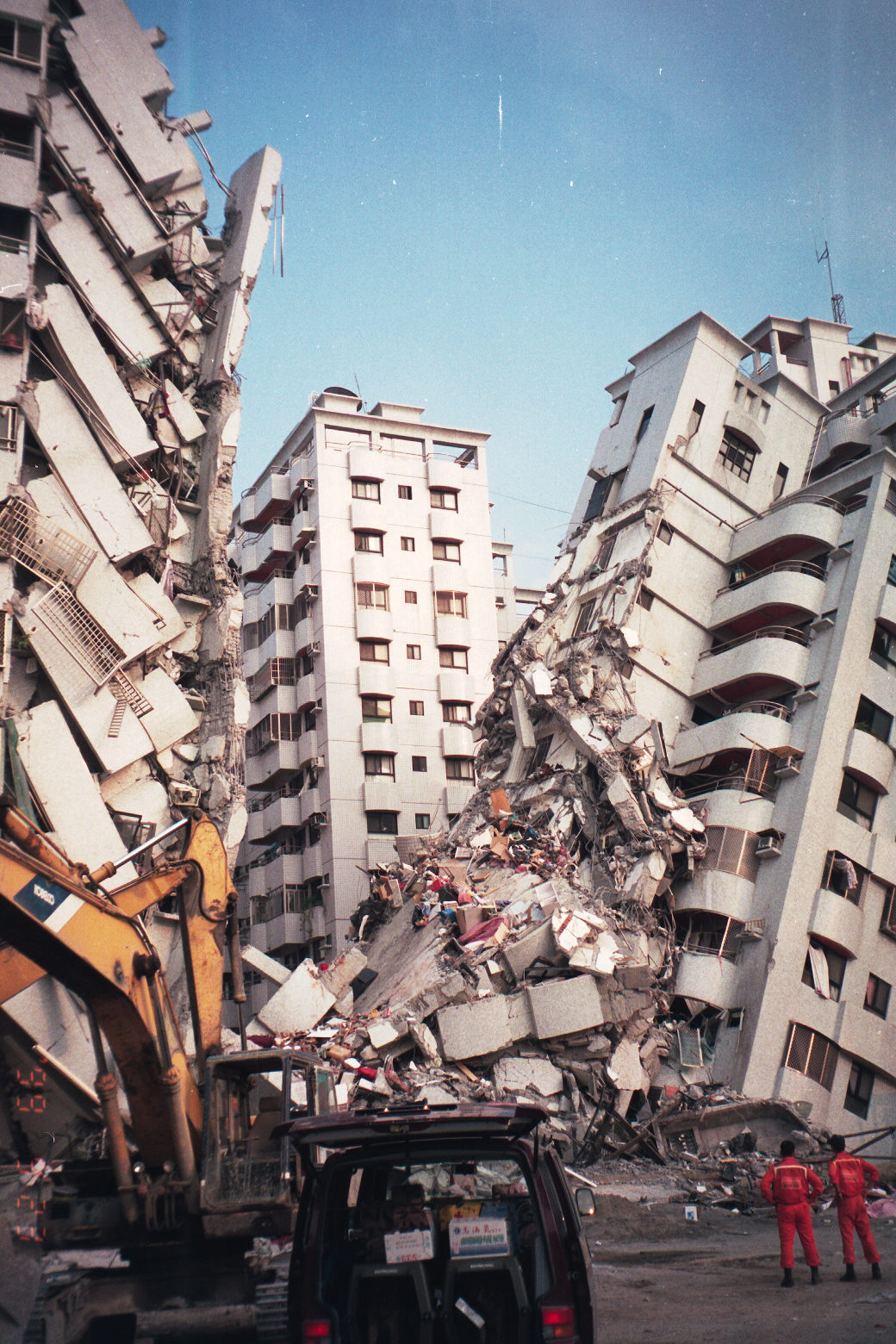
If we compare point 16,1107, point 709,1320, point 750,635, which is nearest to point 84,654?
point 16,1107

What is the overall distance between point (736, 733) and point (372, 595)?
62.3 feet

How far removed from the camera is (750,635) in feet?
86.2

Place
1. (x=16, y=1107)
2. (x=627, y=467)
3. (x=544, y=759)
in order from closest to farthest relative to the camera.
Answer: (x=16, y=1107) < (x=544, y=759) < (x=627, y=467)

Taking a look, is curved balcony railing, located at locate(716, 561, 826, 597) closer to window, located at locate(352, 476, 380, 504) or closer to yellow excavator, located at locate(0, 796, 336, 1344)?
window, located at locate(352, 476, 380, 504)

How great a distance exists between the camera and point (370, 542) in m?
41.0

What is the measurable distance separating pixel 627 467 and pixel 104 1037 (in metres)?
24.2

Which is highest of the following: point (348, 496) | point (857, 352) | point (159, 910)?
point (857, 352)

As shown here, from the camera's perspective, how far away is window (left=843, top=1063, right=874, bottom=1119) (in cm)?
2120

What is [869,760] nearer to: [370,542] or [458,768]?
[458,768]

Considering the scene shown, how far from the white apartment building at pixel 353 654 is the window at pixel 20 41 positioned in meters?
23.3

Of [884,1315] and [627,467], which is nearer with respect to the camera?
[884,1315]

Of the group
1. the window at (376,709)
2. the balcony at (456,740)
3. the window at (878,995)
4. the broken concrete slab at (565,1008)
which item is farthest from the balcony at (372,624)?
the window at (878,995)

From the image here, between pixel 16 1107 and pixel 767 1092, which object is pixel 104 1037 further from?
pixel 767 1092

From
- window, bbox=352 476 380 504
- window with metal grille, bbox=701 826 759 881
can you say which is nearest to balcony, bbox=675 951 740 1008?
window with metal grille, bbox=701 826 759 881
